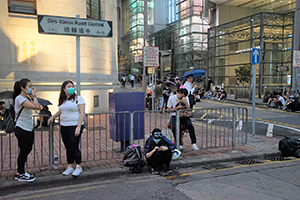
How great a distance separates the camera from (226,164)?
Result: 5.87 meters

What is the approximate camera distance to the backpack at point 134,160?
5.18 meters

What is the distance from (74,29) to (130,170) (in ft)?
10.4

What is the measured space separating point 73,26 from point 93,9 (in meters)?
7.42

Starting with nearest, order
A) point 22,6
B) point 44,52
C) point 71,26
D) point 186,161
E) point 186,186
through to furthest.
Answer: point 186,186 → point 71,26 → point 186,161 → point 22,6 → point 44,52

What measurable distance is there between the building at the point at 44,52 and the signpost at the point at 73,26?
5.22 meters

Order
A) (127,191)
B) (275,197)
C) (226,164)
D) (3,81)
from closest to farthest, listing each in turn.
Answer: (275,197) < (127,191) < (226,164) < (3,81)

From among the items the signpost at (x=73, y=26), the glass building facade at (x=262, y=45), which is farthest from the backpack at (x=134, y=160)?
the glass building facade at (x=262, y=45)

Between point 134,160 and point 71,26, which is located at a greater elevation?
point 71,26

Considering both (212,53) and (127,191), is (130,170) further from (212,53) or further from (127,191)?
(212,53)

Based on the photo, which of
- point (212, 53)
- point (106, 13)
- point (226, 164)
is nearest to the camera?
point (226, 164)

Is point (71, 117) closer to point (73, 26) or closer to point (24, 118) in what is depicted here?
point (24, 118)

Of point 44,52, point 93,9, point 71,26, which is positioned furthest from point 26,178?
point 93,9

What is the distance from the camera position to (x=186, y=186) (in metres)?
4.55

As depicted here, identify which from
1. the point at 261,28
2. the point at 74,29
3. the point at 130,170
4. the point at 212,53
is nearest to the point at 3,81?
the point at 74,29
